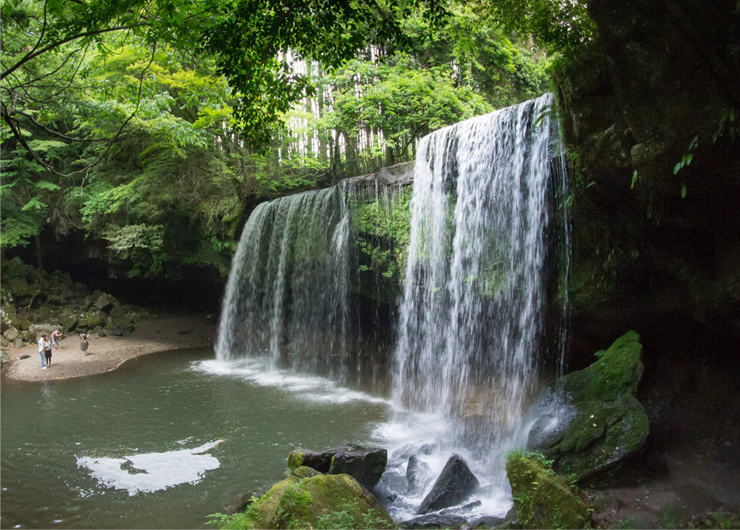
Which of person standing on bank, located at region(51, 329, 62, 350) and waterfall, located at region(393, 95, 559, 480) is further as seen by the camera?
person standing on bank, located at region(51, 329, 62, 350)

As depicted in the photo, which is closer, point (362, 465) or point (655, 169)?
point (655, 169)

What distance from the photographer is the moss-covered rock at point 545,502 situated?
13.7ft

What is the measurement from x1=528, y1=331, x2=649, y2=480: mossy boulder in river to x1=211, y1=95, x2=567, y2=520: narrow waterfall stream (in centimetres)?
89

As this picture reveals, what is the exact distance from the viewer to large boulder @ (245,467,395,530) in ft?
14.0

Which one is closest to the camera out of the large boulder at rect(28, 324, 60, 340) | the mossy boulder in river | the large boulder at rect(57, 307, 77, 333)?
the mossy boulder in river

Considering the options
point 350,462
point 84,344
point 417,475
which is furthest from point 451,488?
point 84,344

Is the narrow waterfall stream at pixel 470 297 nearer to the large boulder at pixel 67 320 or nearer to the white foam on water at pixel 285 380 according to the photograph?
the white foam on water at pixel 285 380

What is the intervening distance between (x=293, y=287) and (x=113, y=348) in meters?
6.55

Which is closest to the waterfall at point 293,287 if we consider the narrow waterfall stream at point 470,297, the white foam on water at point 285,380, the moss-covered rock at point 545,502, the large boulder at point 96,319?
the narrow waterfall stream at point 470,297

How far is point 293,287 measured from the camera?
14078mm

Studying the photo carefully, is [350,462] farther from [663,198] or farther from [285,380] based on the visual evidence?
[285,380]

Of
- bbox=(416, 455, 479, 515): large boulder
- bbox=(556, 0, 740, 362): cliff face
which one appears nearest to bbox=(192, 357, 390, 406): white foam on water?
bbox=(416, 455, 479, 515): large boulder

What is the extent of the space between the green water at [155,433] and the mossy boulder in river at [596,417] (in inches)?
131

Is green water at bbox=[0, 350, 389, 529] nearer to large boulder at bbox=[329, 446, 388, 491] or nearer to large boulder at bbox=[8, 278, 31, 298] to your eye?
large boulder at bbox=[329, 446, 388, 491]
